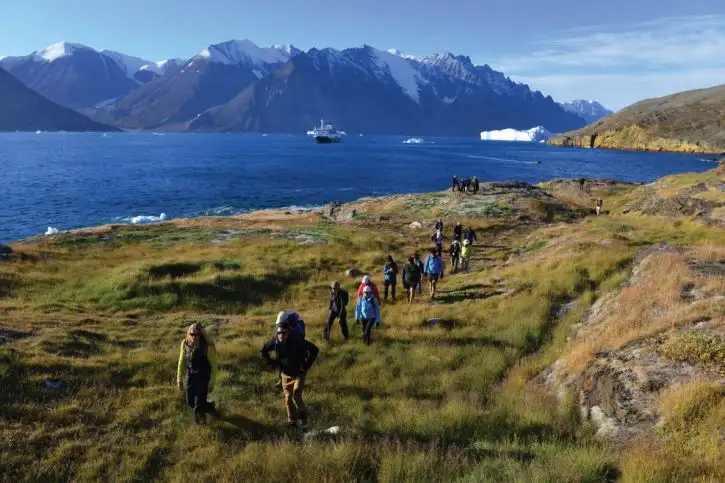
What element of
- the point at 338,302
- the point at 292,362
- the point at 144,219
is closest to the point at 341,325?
the point at 338,302

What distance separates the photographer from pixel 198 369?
9.07 meters

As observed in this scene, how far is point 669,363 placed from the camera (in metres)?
9.20

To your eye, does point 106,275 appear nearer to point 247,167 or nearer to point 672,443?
point 672,443

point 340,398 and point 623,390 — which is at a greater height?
point 623,390

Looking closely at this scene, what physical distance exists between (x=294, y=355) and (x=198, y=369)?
6.26 feet

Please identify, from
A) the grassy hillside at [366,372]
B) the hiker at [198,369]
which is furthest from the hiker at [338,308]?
the hiker at [198,369]

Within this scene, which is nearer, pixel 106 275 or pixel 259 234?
pixel 106 275

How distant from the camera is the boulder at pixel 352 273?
2620 cm

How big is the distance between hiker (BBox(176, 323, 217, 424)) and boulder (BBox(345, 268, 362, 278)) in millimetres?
17095

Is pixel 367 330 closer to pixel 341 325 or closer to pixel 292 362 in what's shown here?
pixel 341 325

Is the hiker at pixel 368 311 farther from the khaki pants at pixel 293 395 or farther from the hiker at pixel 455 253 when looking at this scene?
the hiker at pixel 455 253

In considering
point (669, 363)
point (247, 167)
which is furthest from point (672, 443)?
point (247, 167)

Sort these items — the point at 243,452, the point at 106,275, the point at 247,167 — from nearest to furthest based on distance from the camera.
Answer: the point at 243,452 → the point at 106,275 → the point at 247,167

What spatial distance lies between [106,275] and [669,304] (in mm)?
23739
